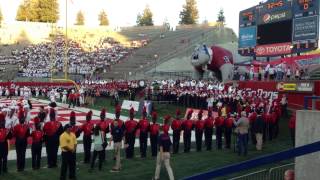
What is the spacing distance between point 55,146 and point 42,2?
77474 millimetres

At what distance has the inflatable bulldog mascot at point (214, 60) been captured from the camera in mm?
26156

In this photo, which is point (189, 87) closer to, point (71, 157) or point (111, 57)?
point (71, 157)

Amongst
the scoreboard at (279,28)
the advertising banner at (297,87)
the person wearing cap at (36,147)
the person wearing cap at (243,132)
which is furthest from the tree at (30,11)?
the person wearing cap at (36,147)

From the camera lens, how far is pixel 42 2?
84.4 meters

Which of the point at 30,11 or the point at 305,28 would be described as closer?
the point at 305,28

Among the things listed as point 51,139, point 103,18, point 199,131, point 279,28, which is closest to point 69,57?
point 279,28

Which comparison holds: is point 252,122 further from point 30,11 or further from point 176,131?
point 30,11

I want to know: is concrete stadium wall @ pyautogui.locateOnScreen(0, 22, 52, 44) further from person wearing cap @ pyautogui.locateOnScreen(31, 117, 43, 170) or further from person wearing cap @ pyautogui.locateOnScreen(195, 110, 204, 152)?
person wearing cap @ pyautogui.locateOnScreen(31, 117, 43, 170)

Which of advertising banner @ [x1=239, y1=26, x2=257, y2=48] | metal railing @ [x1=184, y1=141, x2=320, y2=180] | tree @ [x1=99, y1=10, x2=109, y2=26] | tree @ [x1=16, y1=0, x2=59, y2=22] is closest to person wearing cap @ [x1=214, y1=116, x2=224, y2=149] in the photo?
metal railing @ [x1=184, y1=141, x2=320, y2=180]

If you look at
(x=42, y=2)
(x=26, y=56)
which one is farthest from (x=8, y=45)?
(x=42, y=2)

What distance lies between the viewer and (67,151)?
9.62 m

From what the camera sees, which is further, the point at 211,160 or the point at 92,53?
the point at 92,53

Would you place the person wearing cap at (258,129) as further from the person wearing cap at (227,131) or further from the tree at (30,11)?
the tree at (30,11)

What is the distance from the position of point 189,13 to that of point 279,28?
200 feet
